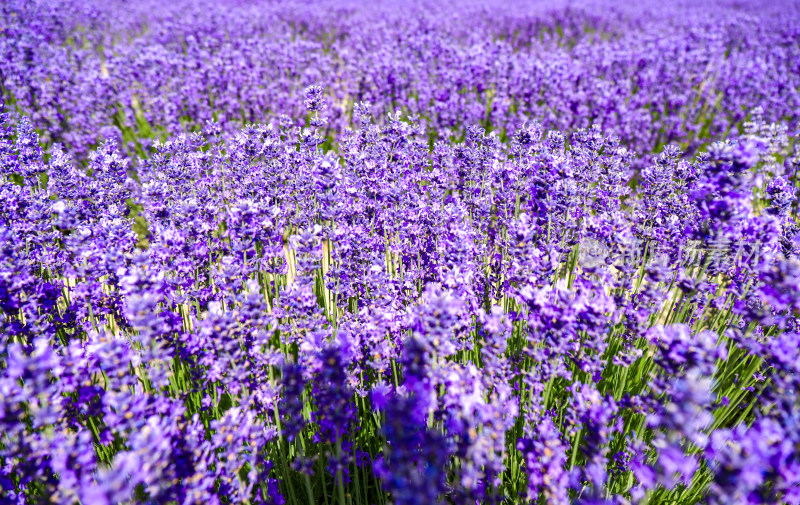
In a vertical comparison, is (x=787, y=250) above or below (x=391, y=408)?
below

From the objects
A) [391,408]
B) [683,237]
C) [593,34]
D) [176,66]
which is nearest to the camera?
[391,408]

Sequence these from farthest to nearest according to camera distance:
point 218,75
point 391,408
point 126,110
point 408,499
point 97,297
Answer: point 218,75 → point 126,110 → point 97,297 → point 391,408 → point 408,499

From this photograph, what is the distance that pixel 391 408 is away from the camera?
1230 millimetres

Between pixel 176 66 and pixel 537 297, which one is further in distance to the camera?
pixel 176 66

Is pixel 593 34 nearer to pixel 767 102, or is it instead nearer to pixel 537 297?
pixel 767 102

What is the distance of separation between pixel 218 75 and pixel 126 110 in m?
1.45

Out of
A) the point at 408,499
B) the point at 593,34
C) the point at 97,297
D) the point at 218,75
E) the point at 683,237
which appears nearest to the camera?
the point at 408,499

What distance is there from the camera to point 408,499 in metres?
1.12

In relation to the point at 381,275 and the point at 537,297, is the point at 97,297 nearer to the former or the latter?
the point at 381,275

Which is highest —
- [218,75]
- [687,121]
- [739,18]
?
[739,18]

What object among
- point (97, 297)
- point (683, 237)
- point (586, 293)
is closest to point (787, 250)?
point (683, 237)

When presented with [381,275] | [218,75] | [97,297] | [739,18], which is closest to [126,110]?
[218,75]

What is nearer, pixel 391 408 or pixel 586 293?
pixel 391 408

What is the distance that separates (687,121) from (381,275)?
286 inches
